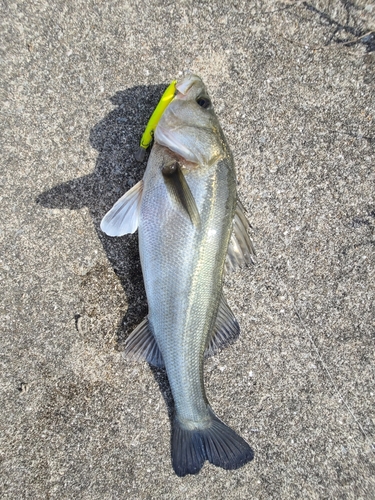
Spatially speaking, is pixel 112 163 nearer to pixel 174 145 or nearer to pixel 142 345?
pixel 174 145

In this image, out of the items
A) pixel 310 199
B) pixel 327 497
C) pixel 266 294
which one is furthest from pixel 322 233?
pixel 327 497

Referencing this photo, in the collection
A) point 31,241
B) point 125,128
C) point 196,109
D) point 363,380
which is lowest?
point 363,380

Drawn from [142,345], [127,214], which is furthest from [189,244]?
[142,345]

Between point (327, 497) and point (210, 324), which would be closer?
point (210, 324)

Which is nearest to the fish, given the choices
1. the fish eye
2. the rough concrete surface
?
the fish eye

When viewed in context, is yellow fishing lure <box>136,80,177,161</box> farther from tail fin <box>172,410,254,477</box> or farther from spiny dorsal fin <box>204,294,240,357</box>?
tail fin <box>172,410,254,477</box>

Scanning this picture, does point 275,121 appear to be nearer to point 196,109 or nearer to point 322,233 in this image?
point 196,109

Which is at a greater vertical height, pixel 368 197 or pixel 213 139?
pixel 213 139
